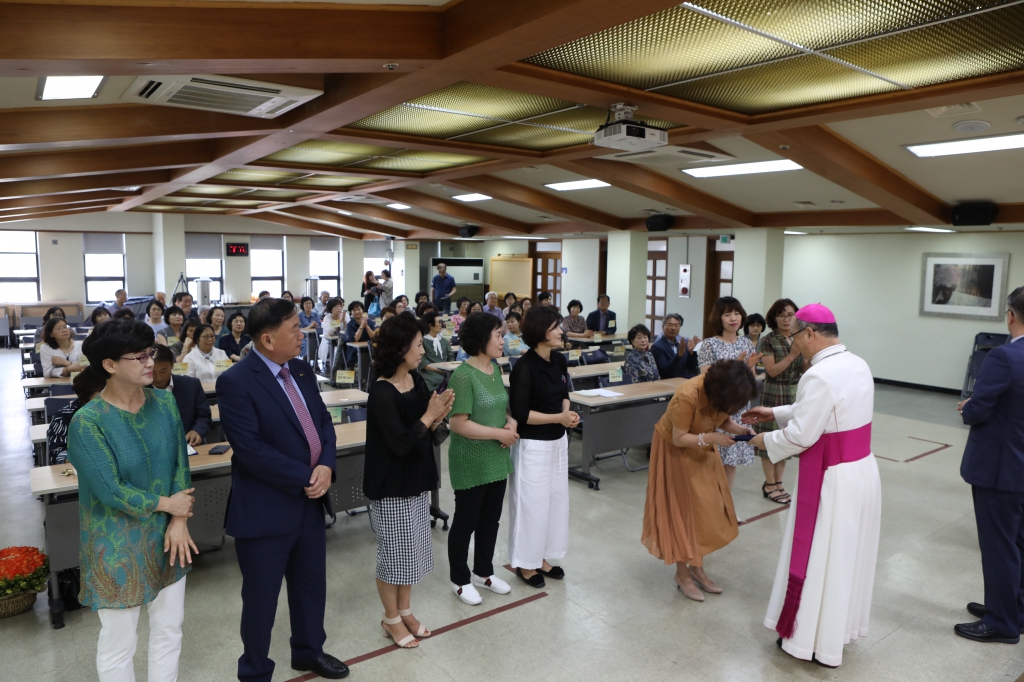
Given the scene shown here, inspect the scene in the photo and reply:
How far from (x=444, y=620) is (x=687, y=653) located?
125 cm

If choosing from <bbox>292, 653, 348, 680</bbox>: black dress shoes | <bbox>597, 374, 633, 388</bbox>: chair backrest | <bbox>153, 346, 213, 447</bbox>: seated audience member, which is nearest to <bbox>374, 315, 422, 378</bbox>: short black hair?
<bbox>292, 653, 348, 680</bbox>: black dress shoes

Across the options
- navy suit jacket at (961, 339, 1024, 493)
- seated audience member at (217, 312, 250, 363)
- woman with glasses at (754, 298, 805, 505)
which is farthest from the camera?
seated audience member at (217, 312, 250, 363)

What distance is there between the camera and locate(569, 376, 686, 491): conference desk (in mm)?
5824

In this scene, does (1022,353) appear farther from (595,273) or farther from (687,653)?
(595,273)

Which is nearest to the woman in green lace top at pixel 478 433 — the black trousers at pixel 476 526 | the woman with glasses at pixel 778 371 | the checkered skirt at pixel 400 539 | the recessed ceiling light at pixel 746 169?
the black trousers at pixel 476 526

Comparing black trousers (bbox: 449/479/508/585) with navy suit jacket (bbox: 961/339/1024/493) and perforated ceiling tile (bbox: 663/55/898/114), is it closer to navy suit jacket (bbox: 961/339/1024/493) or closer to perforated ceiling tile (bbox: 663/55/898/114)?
navy suit jacket (bbox: 961/339/1024/493)

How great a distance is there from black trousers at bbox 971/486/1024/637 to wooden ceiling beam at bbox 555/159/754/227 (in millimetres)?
5551

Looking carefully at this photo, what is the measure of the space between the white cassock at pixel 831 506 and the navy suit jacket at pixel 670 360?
360 centimetres

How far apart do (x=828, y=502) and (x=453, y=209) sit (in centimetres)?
1103

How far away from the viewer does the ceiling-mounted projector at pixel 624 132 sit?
187 inches

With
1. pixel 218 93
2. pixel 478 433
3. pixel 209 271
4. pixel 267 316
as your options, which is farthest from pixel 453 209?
pixel 267 316

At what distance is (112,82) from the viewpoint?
373 centimetres

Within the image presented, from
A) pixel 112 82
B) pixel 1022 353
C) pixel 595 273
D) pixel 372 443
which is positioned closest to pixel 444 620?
pixel 372 443

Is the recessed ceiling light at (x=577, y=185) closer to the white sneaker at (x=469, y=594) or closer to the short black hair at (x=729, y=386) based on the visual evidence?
the short black hair at (x=729, y=386)
